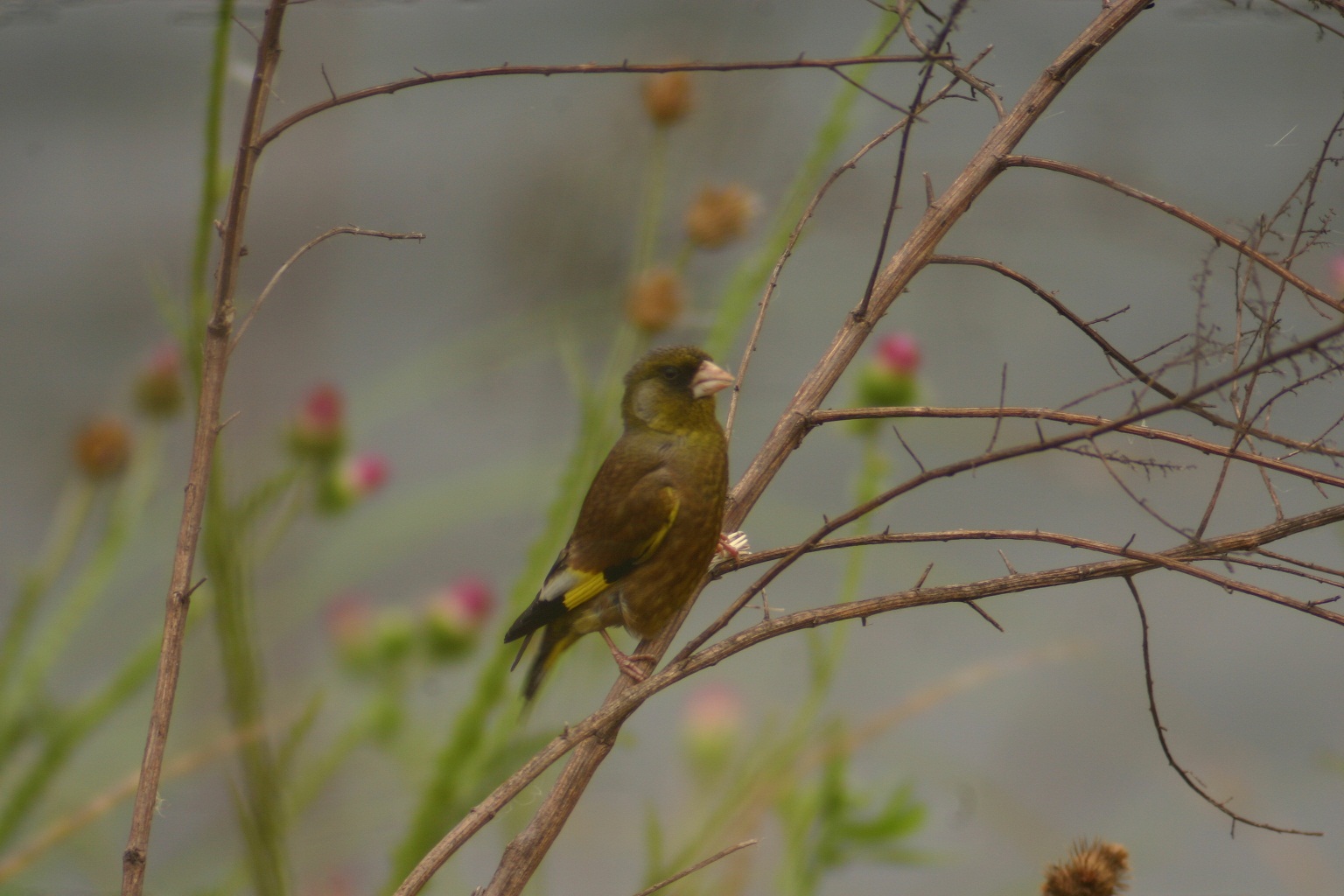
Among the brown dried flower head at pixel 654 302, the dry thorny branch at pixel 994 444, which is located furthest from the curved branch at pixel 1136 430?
the brown dried flower head at pixel 654 302

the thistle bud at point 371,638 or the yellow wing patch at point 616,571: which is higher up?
the thistle bud at point 371,638

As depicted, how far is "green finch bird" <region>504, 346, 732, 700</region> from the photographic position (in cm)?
133

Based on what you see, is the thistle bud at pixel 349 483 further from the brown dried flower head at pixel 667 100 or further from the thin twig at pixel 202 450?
the thin twig at pixel 202 450

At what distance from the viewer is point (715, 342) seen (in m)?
1.40

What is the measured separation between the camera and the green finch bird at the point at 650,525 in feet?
4.38

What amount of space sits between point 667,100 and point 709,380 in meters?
0.42

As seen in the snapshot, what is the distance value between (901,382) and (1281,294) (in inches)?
44.3

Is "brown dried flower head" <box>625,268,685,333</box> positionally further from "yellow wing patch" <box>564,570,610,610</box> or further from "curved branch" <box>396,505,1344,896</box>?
"curved branch" <box>396,505,1344,896</box>

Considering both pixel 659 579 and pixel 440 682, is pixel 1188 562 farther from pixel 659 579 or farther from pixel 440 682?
pixel 440 682

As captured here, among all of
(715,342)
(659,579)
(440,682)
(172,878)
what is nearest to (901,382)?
(715,342)

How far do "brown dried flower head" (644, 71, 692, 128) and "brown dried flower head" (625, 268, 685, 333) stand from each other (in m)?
0.22

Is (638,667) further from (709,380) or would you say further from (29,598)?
(29,598)

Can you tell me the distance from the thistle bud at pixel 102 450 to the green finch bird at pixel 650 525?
0.86 metres

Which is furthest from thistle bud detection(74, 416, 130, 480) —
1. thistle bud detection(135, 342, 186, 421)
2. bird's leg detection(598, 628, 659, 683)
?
bird's leg detection(598, 628, 659, 683)
